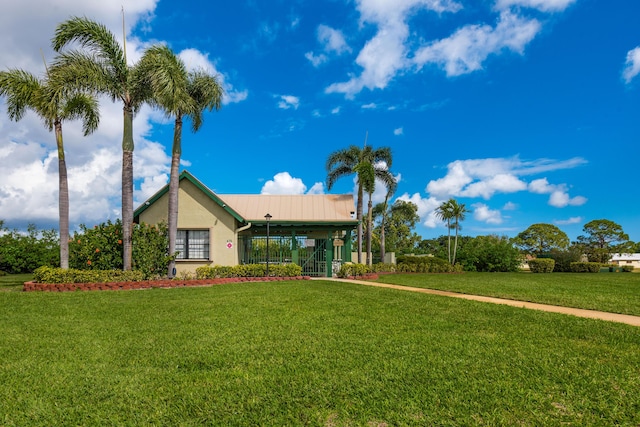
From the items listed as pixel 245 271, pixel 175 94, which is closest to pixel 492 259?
pixel 245 271

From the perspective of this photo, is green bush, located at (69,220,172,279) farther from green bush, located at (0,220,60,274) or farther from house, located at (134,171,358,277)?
Result: green bush, located at (0,220,60,274)

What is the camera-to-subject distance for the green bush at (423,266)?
2712cm

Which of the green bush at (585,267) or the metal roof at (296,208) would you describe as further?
the green bush at (585,267)

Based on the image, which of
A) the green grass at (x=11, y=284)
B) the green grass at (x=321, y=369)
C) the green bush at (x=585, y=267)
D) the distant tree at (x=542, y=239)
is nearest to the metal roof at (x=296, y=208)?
the green grass at (x=11, y=284)

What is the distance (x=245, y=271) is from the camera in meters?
17.3

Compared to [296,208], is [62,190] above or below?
above

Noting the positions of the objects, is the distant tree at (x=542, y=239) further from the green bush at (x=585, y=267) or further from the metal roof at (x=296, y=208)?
the metal roof at (x=296, y=208)

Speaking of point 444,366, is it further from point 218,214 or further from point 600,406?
point 218,214

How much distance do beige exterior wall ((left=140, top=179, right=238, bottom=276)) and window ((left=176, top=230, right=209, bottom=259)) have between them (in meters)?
0.26

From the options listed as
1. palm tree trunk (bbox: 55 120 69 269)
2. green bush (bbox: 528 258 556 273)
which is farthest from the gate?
green bush (bbox: 528 258 556 273)

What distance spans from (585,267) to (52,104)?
4187 centimetres

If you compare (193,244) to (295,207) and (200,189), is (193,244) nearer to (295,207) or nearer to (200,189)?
(200,189)

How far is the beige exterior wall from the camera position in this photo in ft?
59.1

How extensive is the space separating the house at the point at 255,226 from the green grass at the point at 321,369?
32.5 feet
